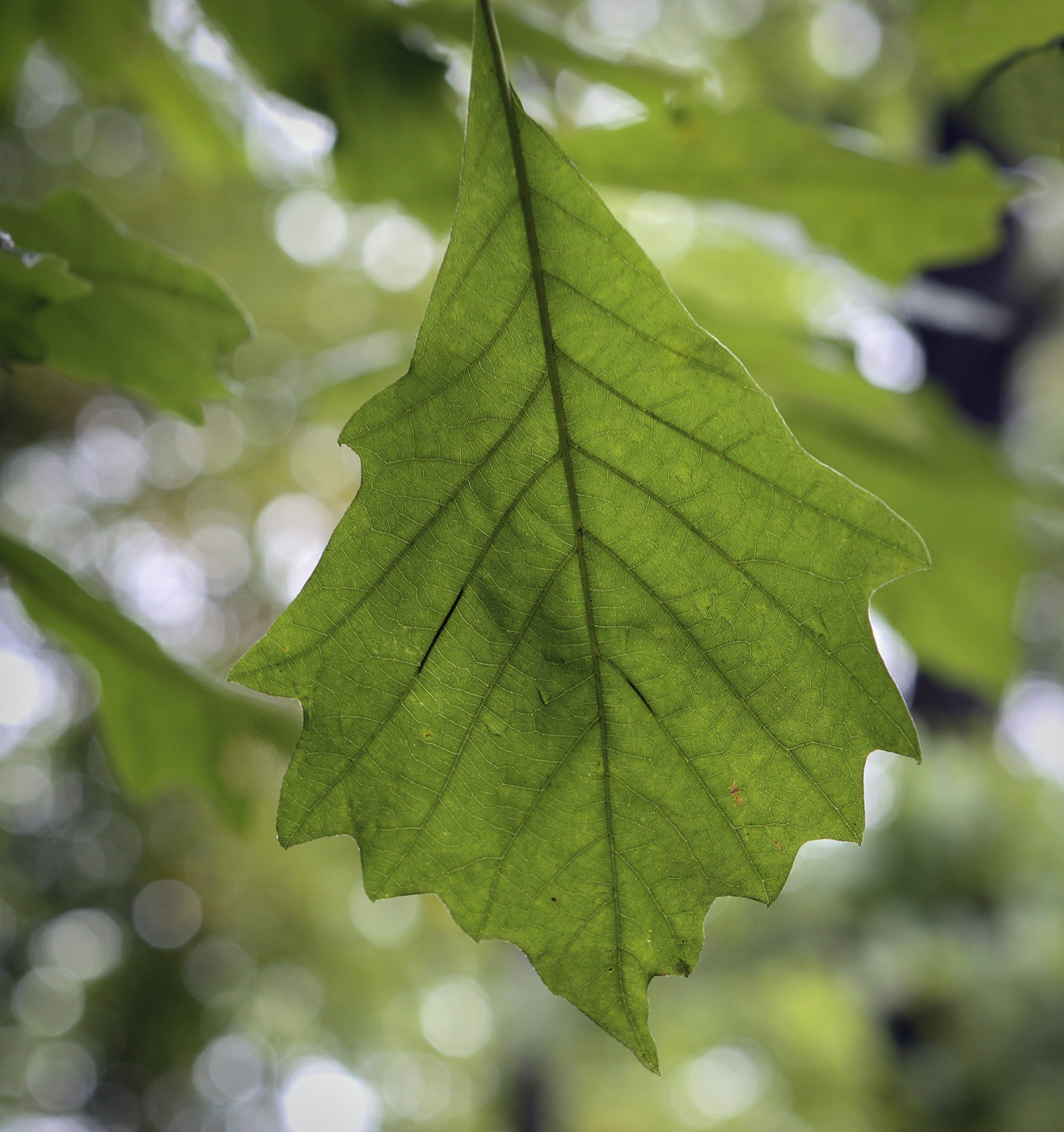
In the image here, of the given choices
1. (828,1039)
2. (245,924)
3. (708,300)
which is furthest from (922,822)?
(245,924)

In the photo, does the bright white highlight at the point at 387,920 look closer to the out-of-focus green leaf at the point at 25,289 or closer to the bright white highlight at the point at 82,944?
the bright white highlight at the point at 82,944

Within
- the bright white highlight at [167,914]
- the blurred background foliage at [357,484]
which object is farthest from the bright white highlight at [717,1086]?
the bright white highlight at [167,914]

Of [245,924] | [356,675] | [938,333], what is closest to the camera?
[356,675]

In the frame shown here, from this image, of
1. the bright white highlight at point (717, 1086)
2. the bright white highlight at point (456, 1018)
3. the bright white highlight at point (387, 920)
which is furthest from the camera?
the bright white highlight at point (456, 1018)

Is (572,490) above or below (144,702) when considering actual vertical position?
above

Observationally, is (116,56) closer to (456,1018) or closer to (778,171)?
(778,171)

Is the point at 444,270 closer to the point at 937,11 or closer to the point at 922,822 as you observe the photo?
the point at 937,11

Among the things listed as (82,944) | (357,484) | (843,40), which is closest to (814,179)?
(357,484)
